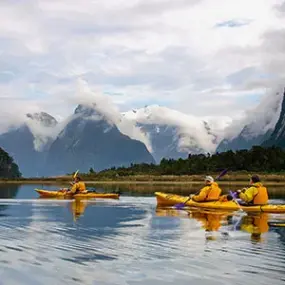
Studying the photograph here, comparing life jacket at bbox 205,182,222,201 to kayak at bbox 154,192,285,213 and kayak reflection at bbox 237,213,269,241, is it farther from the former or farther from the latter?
kayak reflection at bbox 237,213,269,241

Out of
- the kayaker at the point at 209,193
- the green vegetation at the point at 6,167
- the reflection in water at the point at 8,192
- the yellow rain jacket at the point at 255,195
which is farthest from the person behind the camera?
the green vegetation at the point at 6,167

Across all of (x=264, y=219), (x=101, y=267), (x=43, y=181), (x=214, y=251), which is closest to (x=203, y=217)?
(x=264, y=219)

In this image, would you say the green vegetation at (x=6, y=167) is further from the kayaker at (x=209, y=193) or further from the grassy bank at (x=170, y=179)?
the kayaker at (x=209, y=193)

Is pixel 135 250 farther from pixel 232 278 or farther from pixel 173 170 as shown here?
pixel 173 170

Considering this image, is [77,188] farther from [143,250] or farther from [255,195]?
[143,250]

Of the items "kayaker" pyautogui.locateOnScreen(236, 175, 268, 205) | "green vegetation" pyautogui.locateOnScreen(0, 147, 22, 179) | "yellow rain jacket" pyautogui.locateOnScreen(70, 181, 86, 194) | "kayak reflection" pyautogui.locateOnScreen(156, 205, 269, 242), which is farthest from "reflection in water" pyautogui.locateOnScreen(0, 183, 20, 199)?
"green vegetation" pyautogui.locateOnScreen(0, 147, 22, 179)

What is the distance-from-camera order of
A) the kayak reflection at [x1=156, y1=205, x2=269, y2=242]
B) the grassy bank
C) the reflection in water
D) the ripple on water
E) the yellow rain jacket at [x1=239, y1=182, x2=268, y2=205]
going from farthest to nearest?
the grassy bank < the reflection in water < the yellow rain jacket at [x1=239, y1=182, x2=268, y2=205] < the kayak reflection at [x1=156, y1=205, x2=269, y2=242] < the ripple on water

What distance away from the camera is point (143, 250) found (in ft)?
66.1

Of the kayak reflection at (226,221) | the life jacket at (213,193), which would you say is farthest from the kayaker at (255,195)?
the life jacket at (213,193)

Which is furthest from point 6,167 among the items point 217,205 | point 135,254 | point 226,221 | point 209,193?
point 135,254

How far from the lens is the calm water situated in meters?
15.8

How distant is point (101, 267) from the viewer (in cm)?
1691

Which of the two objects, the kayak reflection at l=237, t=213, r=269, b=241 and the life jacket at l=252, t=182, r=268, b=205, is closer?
the kayak reflection at l=237, t=213, r=269, b=241

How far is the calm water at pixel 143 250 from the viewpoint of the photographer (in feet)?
51.8
